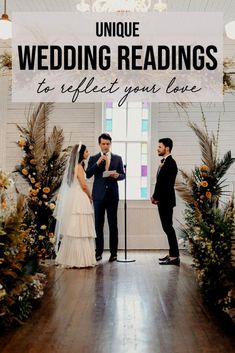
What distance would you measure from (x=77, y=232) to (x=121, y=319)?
7.97 ft

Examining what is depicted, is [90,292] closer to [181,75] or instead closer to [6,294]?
[6,294]

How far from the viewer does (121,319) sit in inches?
163

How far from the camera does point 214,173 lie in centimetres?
729

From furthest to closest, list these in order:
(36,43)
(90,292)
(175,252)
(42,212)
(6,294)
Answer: (36,43) < (42,212) < (175,252) < (90,292) < (6,294)

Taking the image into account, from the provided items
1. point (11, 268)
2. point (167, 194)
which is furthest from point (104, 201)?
point (11, 268)

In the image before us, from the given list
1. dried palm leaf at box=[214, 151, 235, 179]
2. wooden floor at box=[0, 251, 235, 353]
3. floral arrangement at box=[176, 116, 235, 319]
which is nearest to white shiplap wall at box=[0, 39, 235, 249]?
dried palm leaf at box=[214, 151, 235, 179]

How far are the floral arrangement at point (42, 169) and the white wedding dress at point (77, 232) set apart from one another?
45 cm

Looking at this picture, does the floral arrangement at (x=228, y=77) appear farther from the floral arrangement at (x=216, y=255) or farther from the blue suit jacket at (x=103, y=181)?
the floral arrangement at (x=216, y=255)

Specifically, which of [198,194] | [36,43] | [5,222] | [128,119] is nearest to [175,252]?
[198,194]


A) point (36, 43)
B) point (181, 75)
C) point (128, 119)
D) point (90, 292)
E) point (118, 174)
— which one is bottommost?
point (90, 292)

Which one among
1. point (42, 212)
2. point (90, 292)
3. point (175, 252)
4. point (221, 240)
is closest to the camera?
point (221, 240)

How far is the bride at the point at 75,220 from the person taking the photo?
6477mm

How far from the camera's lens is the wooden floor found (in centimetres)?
353

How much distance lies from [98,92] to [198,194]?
92.9 inches
